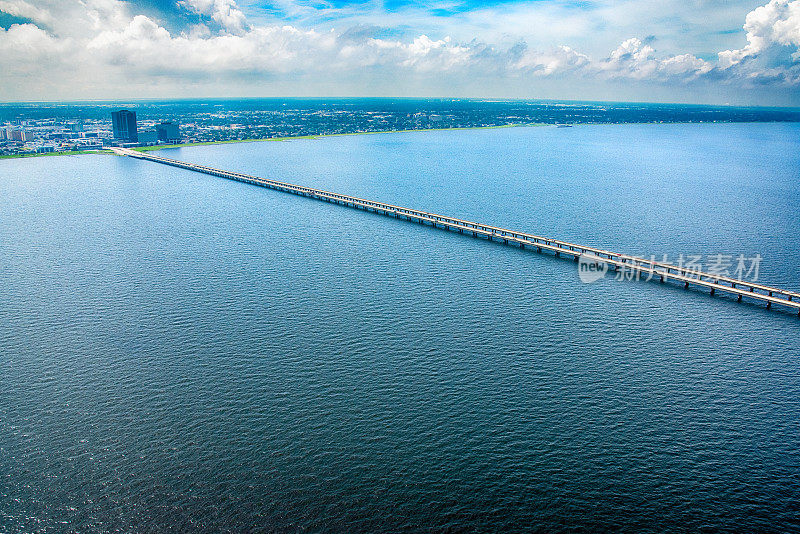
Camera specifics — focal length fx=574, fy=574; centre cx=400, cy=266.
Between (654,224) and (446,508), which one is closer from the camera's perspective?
(446,508)

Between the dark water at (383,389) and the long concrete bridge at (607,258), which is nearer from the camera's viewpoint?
the dark water at (383,389)

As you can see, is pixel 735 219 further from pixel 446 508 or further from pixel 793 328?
pixel 446 508

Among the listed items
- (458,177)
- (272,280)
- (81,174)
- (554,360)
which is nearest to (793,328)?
(554,360)

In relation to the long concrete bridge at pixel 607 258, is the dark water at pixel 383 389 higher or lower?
lower

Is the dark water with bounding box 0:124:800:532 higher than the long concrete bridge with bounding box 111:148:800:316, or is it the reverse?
the long concrete bridge with bounding box 111:148:800:316

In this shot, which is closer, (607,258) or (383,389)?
(383,389)

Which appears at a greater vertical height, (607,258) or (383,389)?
(607,258)

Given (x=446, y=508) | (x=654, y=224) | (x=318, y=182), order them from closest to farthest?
(x=446, y=508)
(x=654, y=224)
(x=318, y=182)

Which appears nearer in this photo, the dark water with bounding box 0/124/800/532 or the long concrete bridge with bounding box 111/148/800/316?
the dark water with bounding box 0/124/800/532
